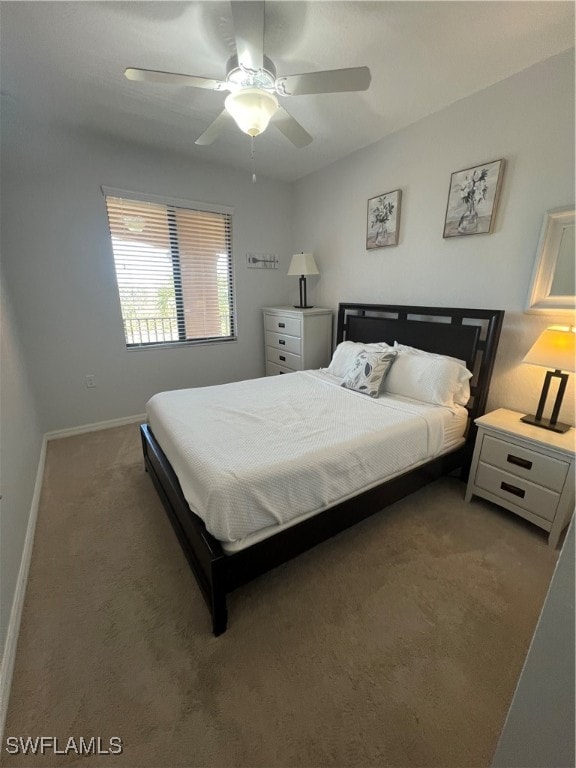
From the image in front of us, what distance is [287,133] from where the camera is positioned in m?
1.85

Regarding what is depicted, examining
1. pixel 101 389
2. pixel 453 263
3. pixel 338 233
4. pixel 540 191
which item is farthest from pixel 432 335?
pixel 101 389

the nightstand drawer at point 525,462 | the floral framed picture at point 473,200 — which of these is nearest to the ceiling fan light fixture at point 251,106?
the floral framed picture at point 473,200

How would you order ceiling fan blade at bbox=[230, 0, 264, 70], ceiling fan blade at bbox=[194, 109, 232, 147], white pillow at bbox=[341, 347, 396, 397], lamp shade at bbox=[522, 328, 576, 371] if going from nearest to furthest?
ceiling fan blade at bbox=[230, 0, 264, 70] < lamp shade at bbox=[522, 328, 576, 371] < ceiling fan blade at bbox=[194, 109, 232, 147] < white pillow at bbox=[341, 347, 396, 397]

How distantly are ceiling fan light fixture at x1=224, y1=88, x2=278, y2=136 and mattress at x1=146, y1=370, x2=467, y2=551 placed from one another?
5.16 feet

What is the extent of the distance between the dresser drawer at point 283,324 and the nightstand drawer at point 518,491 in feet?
6.92

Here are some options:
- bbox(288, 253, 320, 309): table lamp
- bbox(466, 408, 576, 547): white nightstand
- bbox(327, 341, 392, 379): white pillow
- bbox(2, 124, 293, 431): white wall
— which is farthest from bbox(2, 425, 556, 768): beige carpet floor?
bbox(288, 253, 320, 309): table lamp

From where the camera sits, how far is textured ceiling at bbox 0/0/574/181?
1.44 metres

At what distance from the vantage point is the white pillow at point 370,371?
2.33 m

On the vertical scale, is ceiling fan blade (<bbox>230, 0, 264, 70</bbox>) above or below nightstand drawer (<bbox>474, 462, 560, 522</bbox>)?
above

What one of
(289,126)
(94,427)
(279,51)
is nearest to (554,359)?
(289,126)

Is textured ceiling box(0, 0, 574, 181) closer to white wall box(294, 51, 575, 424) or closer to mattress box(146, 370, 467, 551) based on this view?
white wall box(294, 51, 575, 424)

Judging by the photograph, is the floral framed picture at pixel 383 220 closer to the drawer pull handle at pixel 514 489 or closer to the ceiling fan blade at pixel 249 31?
the ceiling fan blade at pixel 249 31

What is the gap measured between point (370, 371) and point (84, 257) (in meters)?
2.77

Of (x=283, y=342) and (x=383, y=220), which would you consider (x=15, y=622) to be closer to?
(x=283, y=342)
